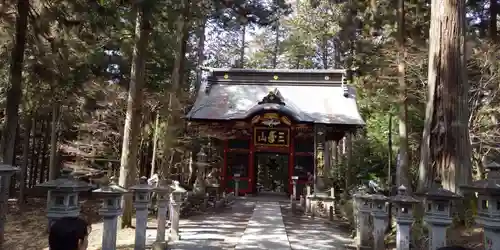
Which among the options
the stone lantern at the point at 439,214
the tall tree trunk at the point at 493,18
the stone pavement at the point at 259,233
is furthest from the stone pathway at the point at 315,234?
the tall tree trunk at the point at 493,18

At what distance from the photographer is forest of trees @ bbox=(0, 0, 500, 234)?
23.6 feet

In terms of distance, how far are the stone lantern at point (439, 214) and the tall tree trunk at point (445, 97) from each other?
2156 millimetres

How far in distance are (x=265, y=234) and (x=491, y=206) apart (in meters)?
5.25

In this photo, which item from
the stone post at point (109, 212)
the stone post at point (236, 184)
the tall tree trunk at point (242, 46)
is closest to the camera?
the stone post at point (109, 212)

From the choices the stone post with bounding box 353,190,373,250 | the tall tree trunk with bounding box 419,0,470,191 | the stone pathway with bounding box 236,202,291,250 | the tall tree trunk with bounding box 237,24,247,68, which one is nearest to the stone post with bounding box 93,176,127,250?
the stone pathway with bounding box 236,202,291,250

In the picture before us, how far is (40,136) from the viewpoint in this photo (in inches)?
726

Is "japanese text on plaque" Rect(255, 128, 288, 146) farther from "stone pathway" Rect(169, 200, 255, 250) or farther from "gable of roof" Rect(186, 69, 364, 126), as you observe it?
"stone pathway" Rect(169, 200, 255, 250)

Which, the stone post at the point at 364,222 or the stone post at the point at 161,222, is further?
the stone post at the point at 364,222

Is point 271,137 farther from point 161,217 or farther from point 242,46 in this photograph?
point 242,46

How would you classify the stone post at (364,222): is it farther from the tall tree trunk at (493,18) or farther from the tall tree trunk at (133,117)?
the tall tree trunk at (493,18)

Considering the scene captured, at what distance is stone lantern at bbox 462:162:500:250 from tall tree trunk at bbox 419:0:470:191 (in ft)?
7.70

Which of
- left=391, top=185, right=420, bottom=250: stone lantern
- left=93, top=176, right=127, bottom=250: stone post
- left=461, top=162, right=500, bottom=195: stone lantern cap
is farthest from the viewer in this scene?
left=391, top=185, right=420, bottom=250: stone lantern

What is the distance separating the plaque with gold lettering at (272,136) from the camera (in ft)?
57.0

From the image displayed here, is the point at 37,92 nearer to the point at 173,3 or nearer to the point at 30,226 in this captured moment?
the point at 30,226
